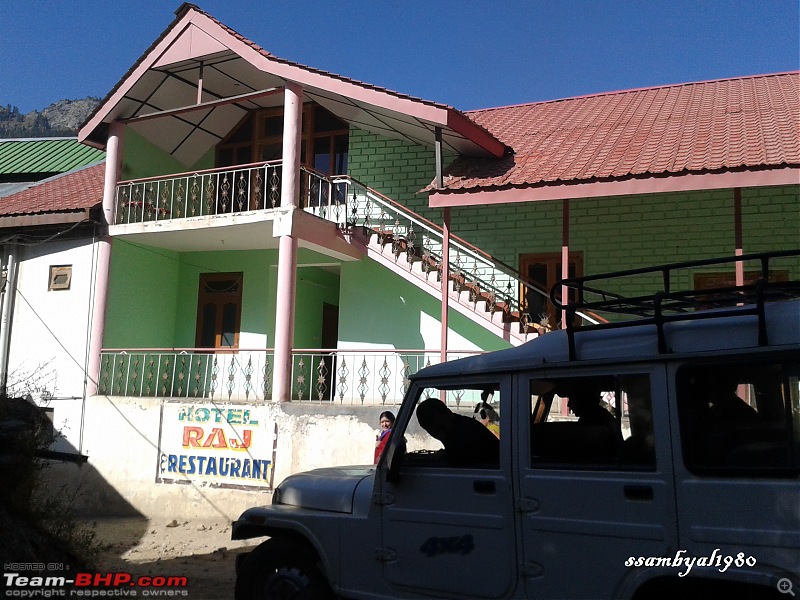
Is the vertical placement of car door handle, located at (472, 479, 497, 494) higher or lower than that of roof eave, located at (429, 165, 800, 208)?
lower

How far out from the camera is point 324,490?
169 inches

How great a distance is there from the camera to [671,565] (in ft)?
9.70

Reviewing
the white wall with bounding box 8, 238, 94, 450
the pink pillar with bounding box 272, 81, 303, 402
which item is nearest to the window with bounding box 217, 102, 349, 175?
the pink pillar with bounding box 272, 81, 303, 402

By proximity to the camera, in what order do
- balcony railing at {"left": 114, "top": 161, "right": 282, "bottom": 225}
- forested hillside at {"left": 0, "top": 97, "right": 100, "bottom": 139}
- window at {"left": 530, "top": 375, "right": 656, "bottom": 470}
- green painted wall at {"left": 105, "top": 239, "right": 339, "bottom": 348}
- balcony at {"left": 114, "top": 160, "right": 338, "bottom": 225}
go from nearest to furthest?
window at {"left": 530, "top": 375, "right": 656, "bottom": 470} < balcony at {"left": 114, "top": 160, "right": 338, "bottom": 225} < balcony railing at {"left": 114, "top": 161, "right": 282, "bottom": 225} < green painted wall at {"left": 105, "top": 239, "right": 339, "bottom": 348} < forested hillside at {"left": 0, "top": 97, "right": 100, "bottom": 139}

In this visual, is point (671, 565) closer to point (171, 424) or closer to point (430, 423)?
point (430, 423)

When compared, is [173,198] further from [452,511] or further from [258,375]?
[452,511]

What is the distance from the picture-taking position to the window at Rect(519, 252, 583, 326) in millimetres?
11625

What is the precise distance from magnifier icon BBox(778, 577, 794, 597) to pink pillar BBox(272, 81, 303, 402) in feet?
26.8

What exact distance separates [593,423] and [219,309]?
11552 millimetres

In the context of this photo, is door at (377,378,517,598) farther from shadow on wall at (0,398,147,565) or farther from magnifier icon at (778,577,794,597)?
shadow on wall at (0,398,147,565)

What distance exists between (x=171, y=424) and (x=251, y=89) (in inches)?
244

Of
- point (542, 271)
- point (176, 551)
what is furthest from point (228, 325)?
point (542, 271)

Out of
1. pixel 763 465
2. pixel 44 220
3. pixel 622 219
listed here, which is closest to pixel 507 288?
pixel 622 219

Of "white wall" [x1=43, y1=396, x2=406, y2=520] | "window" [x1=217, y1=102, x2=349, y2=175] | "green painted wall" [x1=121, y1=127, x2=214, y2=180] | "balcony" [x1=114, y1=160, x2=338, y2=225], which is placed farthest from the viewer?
"window" [x1=217, y1=102, x2=349, y2=175]
